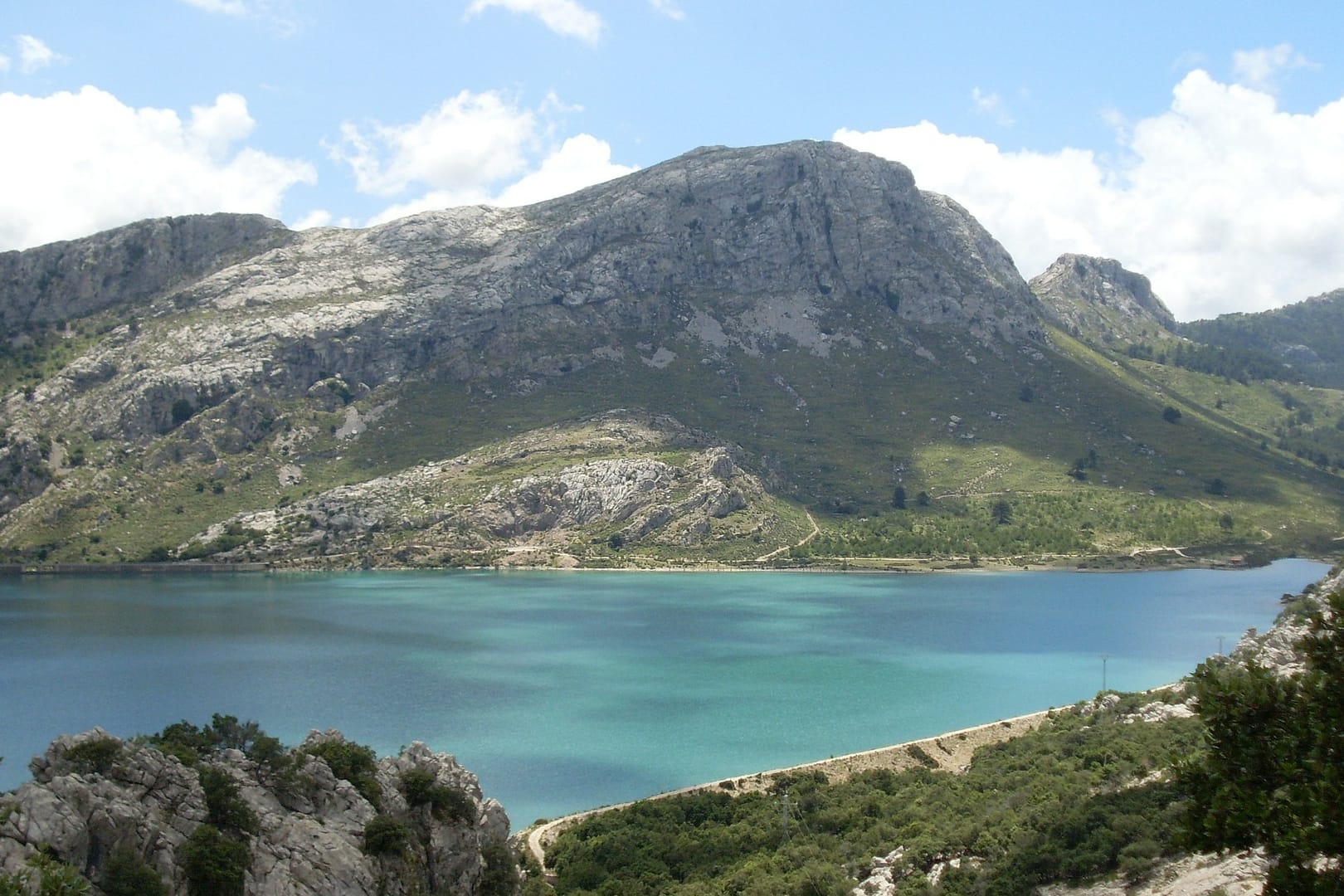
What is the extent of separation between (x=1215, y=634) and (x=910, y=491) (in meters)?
80.9

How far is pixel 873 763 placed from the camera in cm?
5572

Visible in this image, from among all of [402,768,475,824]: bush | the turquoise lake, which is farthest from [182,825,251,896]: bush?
the turquoise lake

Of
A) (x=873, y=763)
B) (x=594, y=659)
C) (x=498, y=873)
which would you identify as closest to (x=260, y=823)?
(x=498, y=873)

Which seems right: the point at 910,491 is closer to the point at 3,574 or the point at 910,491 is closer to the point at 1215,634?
the point at 1215,634

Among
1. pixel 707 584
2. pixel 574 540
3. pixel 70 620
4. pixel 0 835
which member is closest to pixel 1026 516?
pixel 707 584

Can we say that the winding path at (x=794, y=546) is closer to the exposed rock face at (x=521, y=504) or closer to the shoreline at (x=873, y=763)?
the exposed rock face at (x=521, y=504)

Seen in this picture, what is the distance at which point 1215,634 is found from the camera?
103m

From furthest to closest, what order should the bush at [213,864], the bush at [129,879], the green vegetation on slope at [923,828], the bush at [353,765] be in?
the bush at [353,765] < the green vegetation on slope at [923,828] < the bush at [213,864] < the bush at [129,879]

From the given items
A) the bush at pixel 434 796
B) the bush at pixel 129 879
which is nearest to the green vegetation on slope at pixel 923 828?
the bush at pixel 434 796

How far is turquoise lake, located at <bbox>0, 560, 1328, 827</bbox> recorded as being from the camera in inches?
2452

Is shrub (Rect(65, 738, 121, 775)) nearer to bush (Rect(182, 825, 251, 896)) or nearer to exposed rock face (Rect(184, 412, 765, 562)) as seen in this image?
bush (Rect(182, 825, 251, 896))

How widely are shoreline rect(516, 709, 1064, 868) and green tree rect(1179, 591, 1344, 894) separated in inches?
1179

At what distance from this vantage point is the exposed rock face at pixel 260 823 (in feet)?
86.6

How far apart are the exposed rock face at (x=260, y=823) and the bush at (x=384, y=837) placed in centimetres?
21
